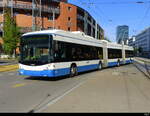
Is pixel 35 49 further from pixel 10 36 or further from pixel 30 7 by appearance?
pixel 30 7

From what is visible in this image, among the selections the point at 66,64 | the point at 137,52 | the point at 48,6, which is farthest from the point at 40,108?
the point at 137,52

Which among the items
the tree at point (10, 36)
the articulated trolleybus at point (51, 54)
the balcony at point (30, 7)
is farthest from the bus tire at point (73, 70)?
the balcony at point (30, 7)

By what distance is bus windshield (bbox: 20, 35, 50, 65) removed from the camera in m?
13.2

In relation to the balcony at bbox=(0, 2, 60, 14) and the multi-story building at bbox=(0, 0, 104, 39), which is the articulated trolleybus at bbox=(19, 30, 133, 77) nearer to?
the multi-story building at bbox=(0, 0, 104, 39)

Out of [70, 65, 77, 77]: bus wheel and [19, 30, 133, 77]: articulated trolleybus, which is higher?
[19, 30, 133, 77]: articulated trolleybus

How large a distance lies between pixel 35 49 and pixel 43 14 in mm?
60119

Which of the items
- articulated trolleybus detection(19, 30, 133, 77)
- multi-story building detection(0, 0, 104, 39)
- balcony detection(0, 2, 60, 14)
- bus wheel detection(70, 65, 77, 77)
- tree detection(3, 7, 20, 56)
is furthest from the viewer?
multi-story building detection(0, 0, 104, 39)

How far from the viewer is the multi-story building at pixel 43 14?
64.6 meters

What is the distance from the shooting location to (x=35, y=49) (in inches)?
532

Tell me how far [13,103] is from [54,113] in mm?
1880

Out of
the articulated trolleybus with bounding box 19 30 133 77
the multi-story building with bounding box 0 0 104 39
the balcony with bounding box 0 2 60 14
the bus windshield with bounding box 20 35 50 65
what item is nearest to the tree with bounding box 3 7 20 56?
the multi-story building with bounding box 0 0 104 39

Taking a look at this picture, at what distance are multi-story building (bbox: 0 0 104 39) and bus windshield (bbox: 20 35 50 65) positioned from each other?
48.5 m

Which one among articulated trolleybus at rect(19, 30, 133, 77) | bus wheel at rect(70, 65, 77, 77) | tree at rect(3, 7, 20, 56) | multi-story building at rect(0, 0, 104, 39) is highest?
multi-story building at rect(0, 0, 104, 39)

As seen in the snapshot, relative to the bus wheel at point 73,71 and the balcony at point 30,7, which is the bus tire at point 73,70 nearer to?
the bus wheel at point 73,71
